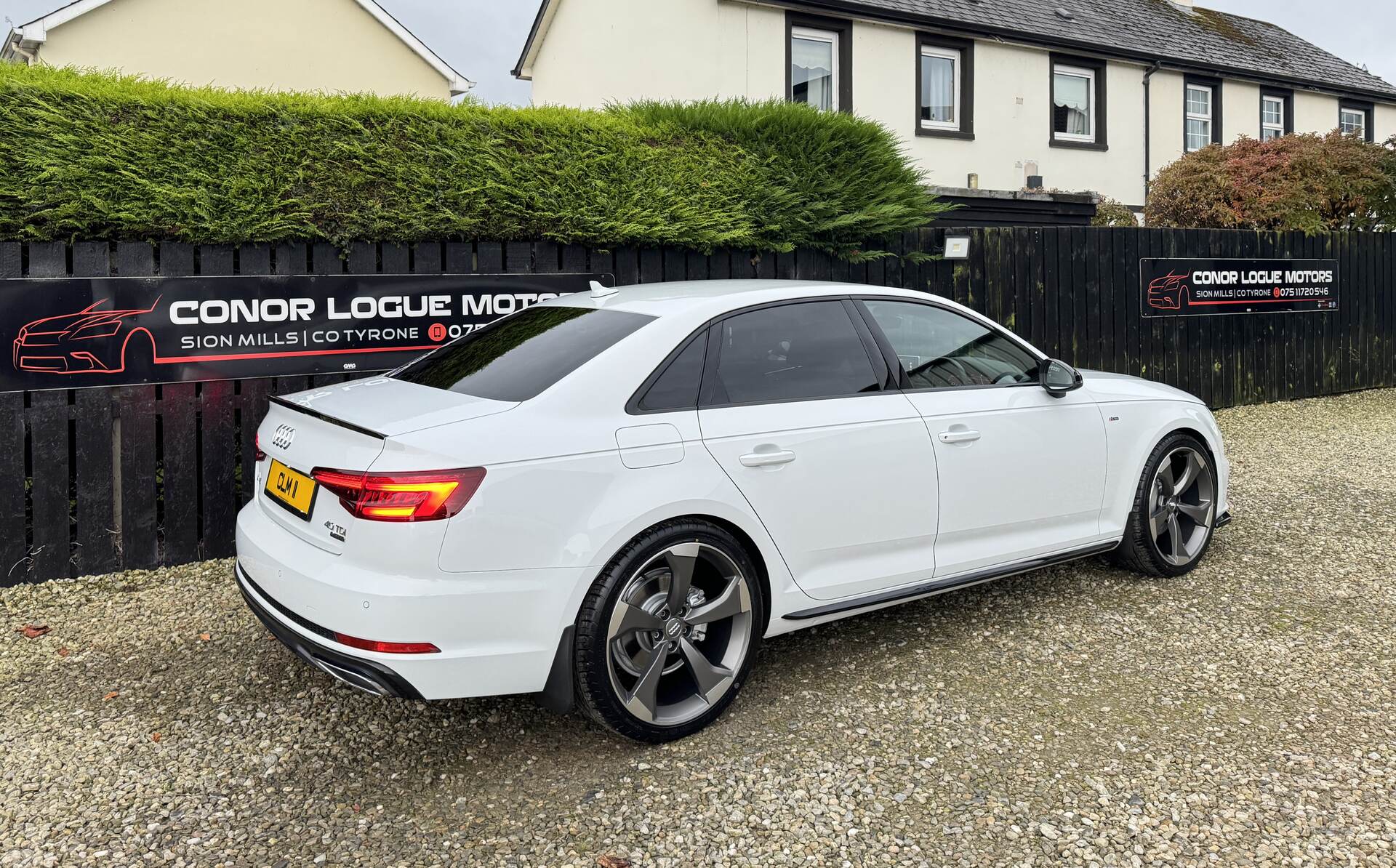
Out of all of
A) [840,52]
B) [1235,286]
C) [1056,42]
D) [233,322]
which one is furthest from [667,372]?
[1056,42]

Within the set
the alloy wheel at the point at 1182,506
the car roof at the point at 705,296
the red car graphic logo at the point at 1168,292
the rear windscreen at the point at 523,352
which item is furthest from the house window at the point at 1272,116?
the rear windscreen at the point at 523,352

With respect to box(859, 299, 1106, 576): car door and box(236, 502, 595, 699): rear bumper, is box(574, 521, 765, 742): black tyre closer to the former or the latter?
box(236, 502, 595, 699): rear bumper

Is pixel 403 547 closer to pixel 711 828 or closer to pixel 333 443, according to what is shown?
pixel 333 443

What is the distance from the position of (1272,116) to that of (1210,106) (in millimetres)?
2127

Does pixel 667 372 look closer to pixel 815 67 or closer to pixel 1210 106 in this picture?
pixel 815 67

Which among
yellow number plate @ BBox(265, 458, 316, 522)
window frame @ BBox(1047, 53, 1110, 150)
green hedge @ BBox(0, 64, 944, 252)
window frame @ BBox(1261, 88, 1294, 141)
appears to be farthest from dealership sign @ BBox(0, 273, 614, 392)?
window frame @ BBox(1261, 88, 1294, 141)

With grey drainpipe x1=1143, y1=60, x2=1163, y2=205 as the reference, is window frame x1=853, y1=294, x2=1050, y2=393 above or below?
below

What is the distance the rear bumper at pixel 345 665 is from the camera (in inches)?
116

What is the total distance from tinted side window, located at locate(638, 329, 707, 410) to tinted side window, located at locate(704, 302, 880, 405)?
67 mm

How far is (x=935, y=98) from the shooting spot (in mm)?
16891

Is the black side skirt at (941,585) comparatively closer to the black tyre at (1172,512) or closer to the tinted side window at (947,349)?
the black tyre at (1172,512)

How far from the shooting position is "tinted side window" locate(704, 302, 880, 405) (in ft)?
12.2

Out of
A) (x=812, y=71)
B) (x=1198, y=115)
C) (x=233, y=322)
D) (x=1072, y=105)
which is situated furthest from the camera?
(x=1198, y=115)

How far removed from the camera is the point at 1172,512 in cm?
510
